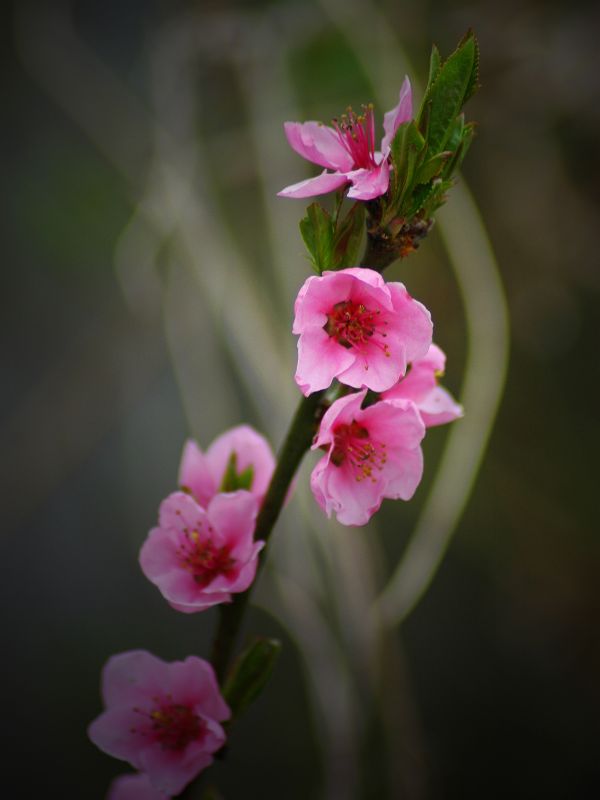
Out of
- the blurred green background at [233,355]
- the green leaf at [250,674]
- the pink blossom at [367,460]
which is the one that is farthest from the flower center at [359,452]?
the blurred green background at [233,355]

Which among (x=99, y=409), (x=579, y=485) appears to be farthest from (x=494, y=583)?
(x=99, y=409)

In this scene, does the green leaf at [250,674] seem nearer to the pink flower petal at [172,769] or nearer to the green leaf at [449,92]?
the pink flower petal at [172,769]

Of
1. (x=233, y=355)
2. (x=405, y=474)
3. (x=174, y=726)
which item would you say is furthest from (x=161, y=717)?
(x=233, y=355)

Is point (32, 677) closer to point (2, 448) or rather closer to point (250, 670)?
point (2, 448)

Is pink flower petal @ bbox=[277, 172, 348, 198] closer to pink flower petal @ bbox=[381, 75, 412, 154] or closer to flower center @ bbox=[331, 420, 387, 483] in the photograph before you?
pink flower petal @ bbox=[381, 75, 412, 154]

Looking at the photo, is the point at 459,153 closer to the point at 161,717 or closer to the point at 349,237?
the point at 349,237

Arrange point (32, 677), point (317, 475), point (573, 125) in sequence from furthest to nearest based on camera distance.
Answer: point (573, 125), point (32, 677), point (317, 475)
